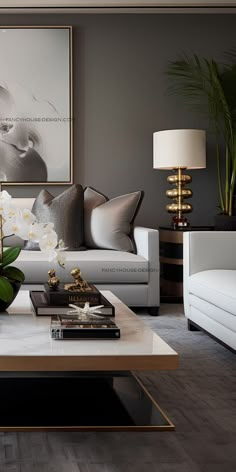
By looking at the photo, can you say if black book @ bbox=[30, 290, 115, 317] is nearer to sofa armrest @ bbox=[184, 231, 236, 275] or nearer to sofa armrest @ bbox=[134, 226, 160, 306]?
sofa armrest @ bbox=[184, 231, 236, 275]

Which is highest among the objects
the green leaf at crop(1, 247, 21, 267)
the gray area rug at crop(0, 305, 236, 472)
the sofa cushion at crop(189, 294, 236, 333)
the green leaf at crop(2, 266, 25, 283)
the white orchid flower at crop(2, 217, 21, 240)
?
the white orchid flower at crop(2, 217, 21, 240)

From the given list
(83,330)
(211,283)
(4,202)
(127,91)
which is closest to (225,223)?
(127,91)

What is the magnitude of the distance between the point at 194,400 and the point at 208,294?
0.84 m

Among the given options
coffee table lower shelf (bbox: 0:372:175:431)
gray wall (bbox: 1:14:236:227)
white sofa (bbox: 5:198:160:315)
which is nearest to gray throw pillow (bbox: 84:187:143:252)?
white sofa (bbox: 5:198:160:315)

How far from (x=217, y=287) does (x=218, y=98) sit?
2.30 metres

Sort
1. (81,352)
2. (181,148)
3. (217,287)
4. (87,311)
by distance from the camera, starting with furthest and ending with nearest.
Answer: (181,148) < (217,287) < (87,311) < (81,352)

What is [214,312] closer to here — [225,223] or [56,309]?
[56,309]

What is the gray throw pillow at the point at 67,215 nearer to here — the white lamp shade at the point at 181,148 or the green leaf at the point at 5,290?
the white lamp shade at the point at 181,148

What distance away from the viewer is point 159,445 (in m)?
1.85

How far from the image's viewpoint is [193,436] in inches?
76.1

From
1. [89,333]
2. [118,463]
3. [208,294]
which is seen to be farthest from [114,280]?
[118,463]

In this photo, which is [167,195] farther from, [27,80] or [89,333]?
[89,333]

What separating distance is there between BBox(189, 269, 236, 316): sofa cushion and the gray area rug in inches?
16.9

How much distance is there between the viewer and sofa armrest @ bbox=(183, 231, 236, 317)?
11.6ft
